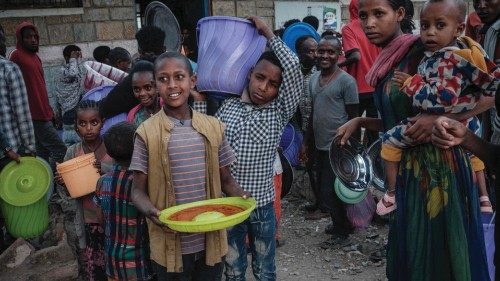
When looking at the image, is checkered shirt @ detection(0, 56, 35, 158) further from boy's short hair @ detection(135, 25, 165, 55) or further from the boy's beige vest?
the boy's beige vest

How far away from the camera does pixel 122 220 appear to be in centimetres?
221

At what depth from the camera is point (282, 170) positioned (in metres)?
3.06

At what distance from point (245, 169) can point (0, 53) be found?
3.02 m

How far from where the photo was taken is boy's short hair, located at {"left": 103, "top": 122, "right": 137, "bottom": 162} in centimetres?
224

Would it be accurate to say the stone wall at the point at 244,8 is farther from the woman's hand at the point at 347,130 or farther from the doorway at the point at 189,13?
the woman's hand at the point at 347,130

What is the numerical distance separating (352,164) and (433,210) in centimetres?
91

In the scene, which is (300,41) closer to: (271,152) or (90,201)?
(271,152)

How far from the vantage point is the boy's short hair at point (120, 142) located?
2.24 meters

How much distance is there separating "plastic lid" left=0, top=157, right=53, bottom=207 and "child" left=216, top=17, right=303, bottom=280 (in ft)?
5.53

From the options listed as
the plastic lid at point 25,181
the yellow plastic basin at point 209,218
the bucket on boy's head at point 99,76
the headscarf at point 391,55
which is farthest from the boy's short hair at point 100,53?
the headscarf at point 391,55

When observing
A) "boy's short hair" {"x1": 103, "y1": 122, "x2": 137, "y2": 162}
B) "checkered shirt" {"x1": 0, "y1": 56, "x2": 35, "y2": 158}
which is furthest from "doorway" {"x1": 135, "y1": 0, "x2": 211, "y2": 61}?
"boy's short hair" {"x1": 103, "y1": 122, "x2": 137, "y2": 162}

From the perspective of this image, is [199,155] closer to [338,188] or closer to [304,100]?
[338,188]

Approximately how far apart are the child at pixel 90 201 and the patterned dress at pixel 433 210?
1590 millimetres

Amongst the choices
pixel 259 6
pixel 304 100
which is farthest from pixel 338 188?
pixel 259 6
